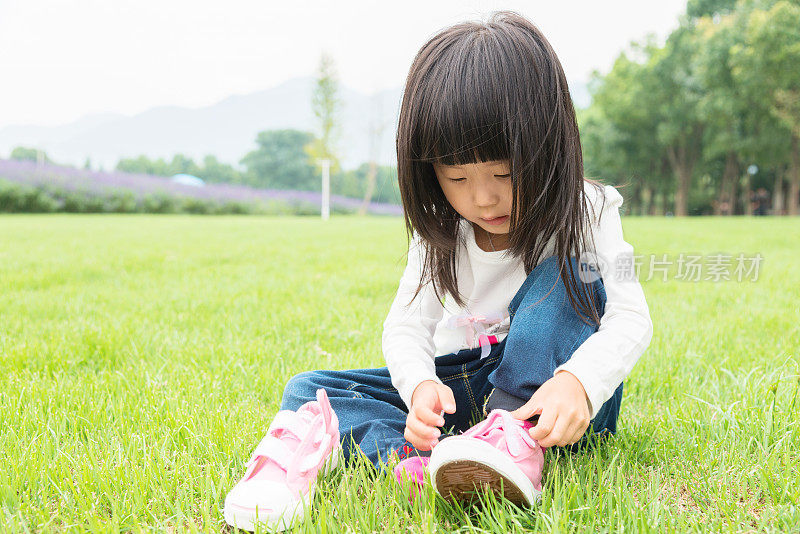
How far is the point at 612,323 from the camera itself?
137cm

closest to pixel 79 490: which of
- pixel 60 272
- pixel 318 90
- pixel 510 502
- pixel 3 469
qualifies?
pixel 3 469

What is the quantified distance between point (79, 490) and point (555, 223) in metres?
1.15

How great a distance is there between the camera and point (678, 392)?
1.93m

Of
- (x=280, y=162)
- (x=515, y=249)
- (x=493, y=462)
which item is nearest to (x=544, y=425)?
(x=493, y=462)

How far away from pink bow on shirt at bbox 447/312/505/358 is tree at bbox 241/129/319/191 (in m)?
51.6

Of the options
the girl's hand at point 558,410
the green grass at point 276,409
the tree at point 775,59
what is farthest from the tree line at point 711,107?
the girl's hand at point 558,410

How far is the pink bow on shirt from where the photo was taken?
1616mm

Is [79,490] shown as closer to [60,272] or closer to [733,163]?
[60,272]

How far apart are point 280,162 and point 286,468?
186 feet

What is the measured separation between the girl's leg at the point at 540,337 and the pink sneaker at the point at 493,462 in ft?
0.36

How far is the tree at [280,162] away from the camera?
53.7 m

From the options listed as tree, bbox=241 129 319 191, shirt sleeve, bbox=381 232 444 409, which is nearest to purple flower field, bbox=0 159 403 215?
shirt sleeve, bbox=381 232 444 409

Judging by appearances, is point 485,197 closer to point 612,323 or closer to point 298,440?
point 612,323

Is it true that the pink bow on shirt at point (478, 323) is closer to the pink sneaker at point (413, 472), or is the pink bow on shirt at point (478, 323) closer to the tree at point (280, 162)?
the pink sneaker at point (413, 472)
